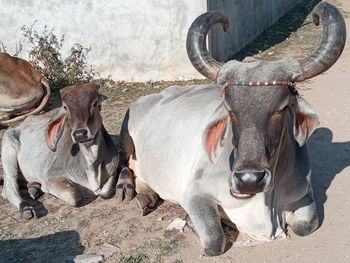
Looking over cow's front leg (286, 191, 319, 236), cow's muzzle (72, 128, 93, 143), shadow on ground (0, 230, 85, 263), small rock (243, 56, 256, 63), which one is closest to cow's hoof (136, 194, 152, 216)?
shadow on ground (0, 230, 85, 263)

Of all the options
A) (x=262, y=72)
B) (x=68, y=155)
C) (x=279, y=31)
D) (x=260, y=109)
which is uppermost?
(x=262, y=72)

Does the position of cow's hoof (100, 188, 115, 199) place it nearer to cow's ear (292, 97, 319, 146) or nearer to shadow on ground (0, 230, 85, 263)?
shadow on ground (0, 230, 85, 263)

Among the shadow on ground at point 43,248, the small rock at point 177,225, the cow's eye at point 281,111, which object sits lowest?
the shadow on ground at point 43,248

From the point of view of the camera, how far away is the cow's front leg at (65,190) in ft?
17.9

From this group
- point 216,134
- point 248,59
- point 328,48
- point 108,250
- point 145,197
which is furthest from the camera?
point 248,59

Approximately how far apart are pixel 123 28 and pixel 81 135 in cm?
446

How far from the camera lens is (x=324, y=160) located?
5852mm

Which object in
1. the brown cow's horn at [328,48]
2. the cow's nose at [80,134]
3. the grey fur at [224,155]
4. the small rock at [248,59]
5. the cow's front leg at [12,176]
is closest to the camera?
the grey fur at [224,155]

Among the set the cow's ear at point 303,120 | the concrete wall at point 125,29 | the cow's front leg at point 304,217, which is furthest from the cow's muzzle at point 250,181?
the concrete wall at point 125,29

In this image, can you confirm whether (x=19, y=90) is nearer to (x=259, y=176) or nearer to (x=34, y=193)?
(x=34, y=193)

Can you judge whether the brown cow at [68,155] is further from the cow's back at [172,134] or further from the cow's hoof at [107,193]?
the cow's back at [172,134]

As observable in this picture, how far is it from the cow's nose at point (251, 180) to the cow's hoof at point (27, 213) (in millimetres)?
2409

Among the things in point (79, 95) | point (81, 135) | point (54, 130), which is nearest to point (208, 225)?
point (81, 135)

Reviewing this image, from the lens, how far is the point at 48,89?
27.6 ft
